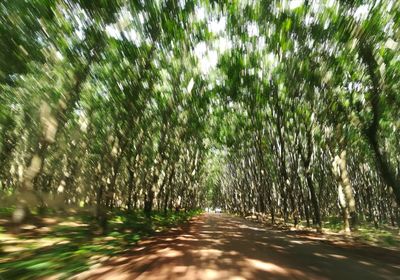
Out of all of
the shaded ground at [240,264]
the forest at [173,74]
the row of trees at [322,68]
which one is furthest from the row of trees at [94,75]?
the shaded ground at [240,264]

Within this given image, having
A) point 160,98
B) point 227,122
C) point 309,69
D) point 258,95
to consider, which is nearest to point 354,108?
point 309,69

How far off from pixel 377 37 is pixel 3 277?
15313 mm

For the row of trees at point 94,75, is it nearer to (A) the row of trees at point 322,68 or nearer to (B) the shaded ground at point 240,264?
(A) the row of trees at point 322,68

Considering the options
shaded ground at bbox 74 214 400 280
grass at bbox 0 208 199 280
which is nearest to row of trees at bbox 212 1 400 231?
shaded ground at bbox 74 214 400 280

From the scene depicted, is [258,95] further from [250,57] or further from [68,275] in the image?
[68,275]

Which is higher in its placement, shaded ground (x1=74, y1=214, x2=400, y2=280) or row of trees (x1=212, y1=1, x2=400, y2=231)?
row of trees (x1=212, y1=1, x2=400, y2=231)

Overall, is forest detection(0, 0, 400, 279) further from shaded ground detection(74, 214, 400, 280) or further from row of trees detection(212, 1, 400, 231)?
shaded ground detection(74, 214, 400, 280)

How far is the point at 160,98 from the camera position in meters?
22.8

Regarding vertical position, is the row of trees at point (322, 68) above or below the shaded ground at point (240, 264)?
above

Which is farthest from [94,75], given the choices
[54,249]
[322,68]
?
[322,68]

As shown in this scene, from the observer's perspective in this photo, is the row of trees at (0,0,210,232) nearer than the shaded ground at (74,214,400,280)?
No

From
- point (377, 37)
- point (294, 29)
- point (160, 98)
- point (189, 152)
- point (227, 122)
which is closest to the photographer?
point (377, 37)

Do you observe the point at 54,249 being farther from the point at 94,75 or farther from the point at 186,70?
the point at 186,70

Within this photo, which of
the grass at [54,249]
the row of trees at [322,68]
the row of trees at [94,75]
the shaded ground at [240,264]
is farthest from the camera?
the row of trees at [322,68]
